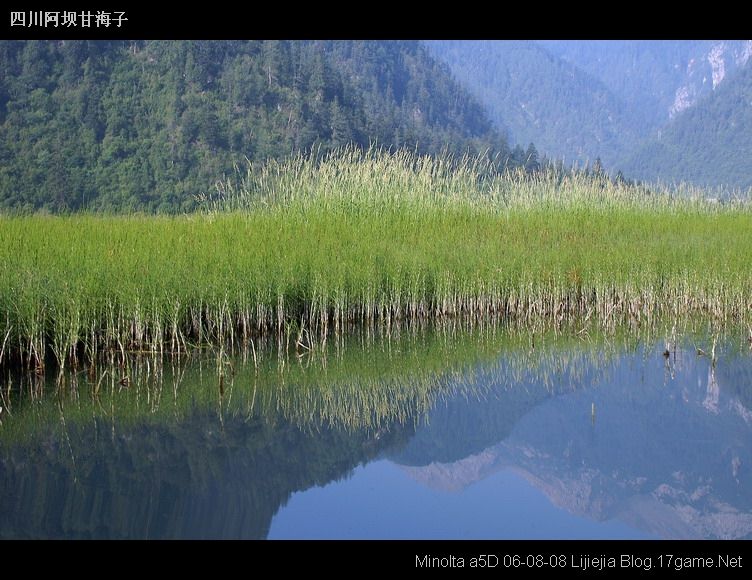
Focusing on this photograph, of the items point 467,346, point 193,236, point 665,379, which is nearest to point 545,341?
point 467,346

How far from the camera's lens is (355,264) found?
30.9 feet

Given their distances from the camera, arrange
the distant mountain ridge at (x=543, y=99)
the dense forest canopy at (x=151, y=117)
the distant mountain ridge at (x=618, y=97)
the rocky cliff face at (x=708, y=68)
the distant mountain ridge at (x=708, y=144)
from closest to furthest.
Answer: the dense forest canopy at (x=151, y=117), the distant mountain ridge at (x=708, y=144), the distant mountain ridge at (x=618, y=97), the rocky cliff face at (x=708, y=68), the distant mountain ridge at (x=543, y=99)

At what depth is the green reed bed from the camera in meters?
7.61

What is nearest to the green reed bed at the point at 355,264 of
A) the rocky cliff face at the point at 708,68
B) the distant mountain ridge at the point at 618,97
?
the distant mountain ridge at the point at 618,97

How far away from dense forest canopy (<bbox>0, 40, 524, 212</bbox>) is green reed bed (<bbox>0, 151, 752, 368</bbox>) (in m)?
16.4

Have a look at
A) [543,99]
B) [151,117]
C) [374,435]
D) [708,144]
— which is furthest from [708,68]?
[374,435]

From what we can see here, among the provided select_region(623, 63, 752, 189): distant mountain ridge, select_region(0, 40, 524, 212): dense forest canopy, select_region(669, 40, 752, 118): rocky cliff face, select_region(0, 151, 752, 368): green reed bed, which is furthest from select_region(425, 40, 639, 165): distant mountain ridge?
select_region(0, 151, 752, 368): green reed bed

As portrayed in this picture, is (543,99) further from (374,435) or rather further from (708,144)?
(374,435)

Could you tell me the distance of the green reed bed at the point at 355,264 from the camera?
761cm

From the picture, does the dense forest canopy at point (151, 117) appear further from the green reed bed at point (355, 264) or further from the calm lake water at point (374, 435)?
the calm lake water at point (374, 435)

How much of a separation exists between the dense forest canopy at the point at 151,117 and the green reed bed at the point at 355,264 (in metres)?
16.4

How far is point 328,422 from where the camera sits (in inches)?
257

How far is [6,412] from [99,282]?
167 centimetres

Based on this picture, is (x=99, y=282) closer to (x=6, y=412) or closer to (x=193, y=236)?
(x=6, y=412)
